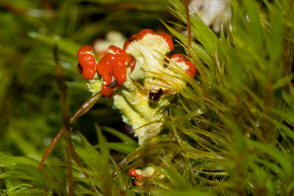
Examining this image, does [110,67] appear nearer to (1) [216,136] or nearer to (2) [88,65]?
(2) [88,65]

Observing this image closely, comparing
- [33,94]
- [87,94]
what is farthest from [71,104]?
[33,94]

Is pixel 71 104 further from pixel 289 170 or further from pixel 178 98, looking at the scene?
pixel 289 170

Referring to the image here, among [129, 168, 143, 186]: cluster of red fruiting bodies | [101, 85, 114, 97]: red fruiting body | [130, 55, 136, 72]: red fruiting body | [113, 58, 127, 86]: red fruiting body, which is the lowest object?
[129, 168, 143, 186]: cluster of red fruiting bodies

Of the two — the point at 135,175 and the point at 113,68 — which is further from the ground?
the point at 113,68

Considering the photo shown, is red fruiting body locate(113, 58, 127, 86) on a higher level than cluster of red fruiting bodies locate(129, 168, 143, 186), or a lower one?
higher

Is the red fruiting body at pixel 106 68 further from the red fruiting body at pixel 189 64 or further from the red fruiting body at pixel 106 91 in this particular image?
the red fruiting body at pixel 189 64

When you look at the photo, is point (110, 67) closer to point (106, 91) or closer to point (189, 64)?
point (106, 91)

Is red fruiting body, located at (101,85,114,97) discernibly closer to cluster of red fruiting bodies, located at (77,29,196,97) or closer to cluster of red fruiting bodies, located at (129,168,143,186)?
cluster of red fruiting bodies, located at (77,29,196,97)

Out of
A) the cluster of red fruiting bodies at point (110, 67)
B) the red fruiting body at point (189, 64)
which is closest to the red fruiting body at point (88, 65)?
the cluster of red fruiting bodies at point (110, 67)

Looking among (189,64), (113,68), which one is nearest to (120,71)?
(113,68)

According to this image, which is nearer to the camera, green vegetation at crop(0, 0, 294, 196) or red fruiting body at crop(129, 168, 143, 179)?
green vegetation at crop(0, 0, 294, 196)

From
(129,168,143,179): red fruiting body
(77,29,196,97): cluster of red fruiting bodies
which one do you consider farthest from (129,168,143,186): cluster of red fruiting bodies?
(77,29,196,97): cluster of red fruiting bodies
